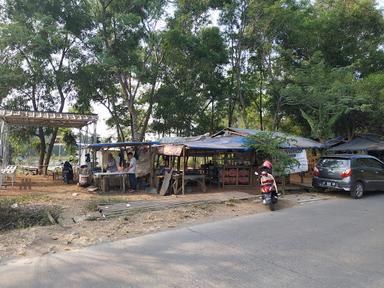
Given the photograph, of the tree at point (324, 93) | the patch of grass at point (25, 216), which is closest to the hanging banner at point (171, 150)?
the patch of grass at point (25, 216)

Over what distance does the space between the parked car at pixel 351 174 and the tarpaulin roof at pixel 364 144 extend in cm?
799

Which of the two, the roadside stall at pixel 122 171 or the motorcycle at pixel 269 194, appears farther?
the roadside stall at pixel 122 171

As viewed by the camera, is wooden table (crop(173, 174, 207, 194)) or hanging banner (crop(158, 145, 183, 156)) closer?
hanging banner (crop(158, 145, 183, 156))

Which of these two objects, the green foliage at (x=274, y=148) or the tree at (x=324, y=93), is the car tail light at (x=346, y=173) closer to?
the green foliage at (x=274, y=148)

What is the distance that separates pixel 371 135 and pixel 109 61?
17909mm

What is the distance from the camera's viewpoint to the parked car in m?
12.3

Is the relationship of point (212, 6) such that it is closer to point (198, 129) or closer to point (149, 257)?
point (198, 129)

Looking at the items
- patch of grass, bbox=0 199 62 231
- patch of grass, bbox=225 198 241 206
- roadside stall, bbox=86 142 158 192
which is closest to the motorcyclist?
patch of grass, bbox=225 198 241 206

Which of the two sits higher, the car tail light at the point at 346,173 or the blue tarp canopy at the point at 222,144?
the blue tarp canopy at the point at 222,144

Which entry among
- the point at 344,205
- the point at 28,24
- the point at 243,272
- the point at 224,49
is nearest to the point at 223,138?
the point at 344,205

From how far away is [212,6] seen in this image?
73.3 feet

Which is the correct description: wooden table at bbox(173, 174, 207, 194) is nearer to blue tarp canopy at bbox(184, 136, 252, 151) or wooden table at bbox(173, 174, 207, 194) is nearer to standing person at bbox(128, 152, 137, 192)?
blue tarp canopy at bbox(184, 136, 252, 151)

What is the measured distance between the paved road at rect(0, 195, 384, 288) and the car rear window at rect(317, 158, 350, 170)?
477cm

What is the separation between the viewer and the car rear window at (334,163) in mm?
12414
